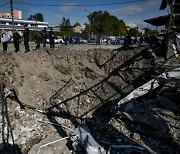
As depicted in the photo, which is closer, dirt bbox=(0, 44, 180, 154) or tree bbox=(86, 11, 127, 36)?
dirt bbox=(0, 44, 180, 154)

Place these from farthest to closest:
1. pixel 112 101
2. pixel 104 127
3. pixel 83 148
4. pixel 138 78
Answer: pixel 138 78 < pixel 112 101 < pixel 104 127 < pixel 83 148

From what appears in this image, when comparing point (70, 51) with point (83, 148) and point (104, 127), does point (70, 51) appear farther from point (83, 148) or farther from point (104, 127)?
point (83, 148)

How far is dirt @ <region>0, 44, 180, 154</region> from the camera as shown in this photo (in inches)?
285

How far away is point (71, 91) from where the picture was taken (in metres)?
12.2

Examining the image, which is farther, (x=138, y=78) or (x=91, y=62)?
(x=91, y=62)

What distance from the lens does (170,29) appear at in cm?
1297

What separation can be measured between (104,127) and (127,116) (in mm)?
809

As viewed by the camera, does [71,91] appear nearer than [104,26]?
Yes

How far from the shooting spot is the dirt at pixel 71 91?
23.7 feet

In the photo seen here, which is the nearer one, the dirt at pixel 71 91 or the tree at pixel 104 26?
the dirt at pixel 71 91

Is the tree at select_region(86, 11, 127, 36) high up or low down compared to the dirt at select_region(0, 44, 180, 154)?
up

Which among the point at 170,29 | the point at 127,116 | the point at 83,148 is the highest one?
the point at 170,29

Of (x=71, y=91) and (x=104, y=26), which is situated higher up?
(x=104, y=26)

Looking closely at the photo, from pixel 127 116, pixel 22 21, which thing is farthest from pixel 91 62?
pixel 22 21
